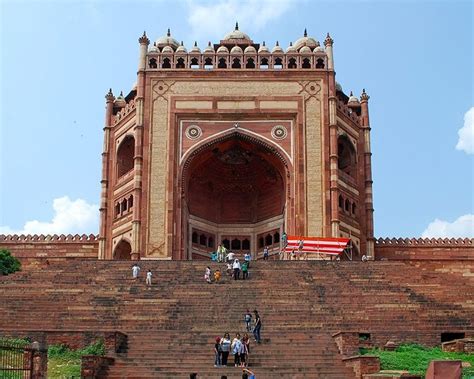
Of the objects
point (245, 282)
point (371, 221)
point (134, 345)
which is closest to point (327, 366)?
point (134, 345)

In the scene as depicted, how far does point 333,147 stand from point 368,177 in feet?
13.7

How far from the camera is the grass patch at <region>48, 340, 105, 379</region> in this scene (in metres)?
16.1

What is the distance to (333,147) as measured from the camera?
3628 cm

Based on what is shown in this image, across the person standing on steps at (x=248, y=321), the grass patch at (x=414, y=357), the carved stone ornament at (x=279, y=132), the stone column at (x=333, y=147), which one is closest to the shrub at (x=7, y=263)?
the carved stone ornament at (x=279, y=132)

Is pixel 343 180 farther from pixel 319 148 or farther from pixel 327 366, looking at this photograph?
pixel 327 366

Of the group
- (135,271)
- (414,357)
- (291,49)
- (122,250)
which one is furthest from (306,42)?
(414,357)

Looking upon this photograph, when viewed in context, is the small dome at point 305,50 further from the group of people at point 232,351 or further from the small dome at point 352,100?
the group of people at point 232,351

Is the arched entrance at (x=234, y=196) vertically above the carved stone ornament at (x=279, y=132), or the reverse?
the carved stone ornament at (x=279, y=132)

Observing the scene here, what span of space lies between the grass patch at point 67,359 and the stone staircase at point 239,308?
0.73 m

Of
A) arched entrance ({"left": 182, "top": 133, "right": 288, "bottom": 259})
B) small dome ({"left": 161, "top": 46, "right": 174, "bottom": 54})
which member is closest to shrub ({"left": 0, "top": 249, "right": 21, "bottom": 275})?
arched entrance ({"left": 182, "top": 133, "right": 288, "bottom": 259})

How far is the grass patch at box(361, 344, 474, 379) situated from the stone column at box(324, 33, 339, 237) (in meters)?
16.0

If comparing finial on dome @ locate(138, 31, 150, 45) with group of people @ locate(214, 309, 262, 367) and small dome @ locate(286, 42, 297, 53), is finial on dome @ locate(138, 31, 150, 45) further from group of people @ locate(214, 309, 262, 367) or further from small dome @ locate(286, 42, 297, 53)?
group of people @ locate(214, 309, 262, 367)

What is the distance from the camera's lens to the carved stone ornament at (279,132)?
121 ft

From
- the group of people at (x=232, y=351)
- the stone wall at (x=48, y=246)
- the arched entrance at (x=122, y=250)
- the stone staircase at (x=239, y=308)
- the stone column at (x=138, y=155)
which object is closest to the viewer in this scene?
the group of people at (x=232, y=351)
